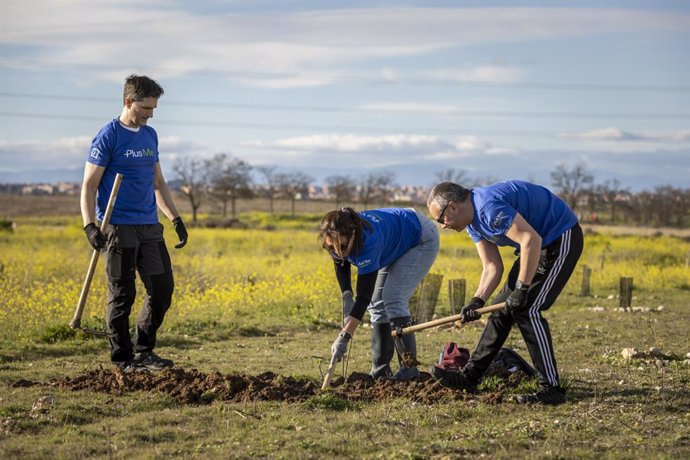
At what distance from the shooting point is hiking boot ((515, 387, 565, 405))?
22.1ft

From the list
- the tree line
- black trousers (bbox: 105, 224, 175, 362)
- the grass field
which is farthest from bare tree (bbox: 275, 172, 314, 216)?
black trousers (bbox: 105, 224, 175, 362)

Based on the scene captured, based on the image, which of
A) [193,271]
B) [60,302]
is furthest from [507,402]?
[193,271]

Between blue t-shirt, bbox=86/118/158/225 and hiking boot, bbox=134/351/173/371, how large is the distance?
124 cm

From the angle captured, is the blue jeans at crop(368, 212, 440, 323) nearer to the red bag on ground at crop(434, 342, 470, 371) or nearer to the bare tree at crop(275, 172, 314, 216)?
the red bag on ground at crop(434, 342, 470, 371)

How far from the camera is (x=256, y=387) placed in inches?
276

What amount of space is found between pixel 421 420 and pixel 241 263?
1763 cm

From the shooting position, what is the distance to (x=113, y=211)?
789 centimetres

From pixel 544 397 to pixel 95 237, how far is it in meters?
3.97

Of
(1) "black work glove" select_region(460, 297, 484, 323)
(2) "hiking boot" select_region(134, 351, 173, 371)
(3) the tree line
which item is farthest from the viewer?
(3) the tree line

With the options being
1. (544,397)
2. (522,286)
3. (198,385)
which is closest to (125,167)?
(198,385)

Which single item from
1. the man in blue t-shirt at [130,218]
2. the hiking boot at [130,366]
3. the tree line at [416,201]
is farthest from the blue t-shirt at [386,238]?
the tree line at [416,201]

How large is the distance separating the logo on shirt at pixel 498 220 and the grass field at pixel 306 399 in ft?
4.52

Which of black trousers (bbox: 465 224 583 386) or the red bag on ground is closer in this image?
black trousers (bbox: 465 224 583 386)

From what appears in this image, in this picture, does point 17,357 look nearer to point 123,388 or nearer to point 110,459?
point 123,388
